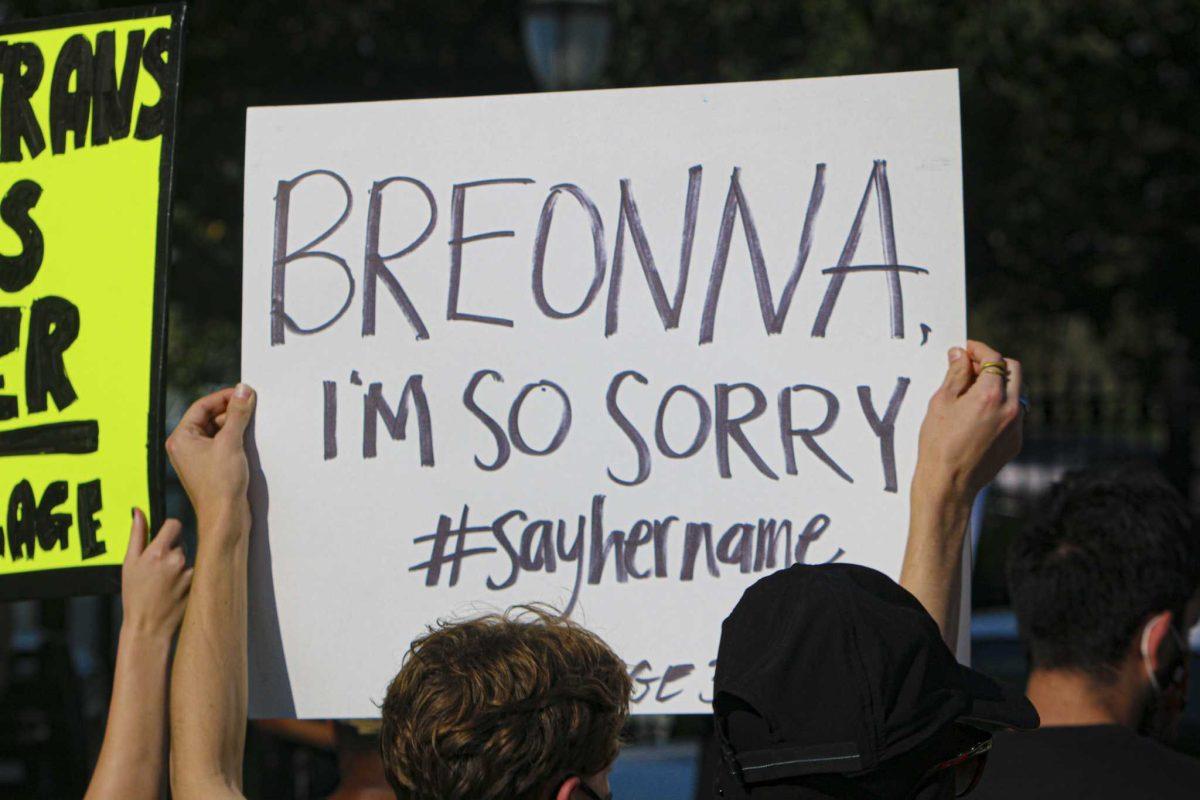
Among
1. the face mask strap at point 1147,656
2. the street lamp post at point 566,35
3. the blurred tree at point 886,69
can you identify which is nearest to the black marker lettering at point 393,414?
the face mask strap at point 1147,656

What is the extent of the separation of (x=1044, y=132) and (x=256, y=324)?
11443 mm

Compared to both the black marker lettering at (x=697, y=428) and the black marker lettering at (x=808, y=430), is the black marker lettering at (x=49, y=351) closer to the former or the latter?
the black marker lettering at (x=697, y=428)

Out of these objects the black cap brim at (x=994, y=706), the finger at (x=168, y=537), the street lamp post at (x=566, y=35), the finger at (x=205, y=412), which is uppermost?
the street lamp post at (x=566, y=35)

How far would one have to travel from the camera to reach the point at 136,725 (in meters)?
1.99

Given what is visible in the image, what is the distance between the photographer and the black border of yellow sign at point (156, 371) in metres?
2.16

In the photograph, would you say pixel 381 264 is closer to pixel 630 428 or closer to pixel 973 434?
pixel 630 428

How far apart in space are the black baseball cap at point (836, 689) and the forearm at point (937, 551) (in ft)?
1.39

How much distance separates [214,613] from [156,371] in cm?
39

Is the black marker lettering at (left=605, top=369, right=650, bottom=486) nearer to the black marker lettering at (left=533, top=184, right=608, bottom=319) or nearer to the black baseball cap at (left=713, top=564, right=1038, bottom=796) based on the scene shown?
the black marker lettering at (left=533, top=184, right=608, bottom=319)

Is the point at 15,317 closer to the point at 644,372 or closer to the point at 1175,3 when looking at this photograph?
the point at 644,372

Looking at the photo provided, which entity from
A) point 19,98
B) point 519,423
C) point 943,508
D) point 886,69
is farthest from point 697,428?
point 886,69

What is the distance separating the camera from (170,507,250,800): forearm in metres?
1.94

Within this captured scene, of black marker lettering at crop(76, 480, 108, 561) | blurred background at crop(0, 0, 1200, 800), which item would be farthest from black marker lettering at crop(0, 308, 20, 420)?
blurred background at crop(0, 0, 1200, 800)

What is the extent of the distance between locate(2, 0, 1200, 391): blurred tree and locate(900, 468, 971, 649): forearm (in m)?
8.31
